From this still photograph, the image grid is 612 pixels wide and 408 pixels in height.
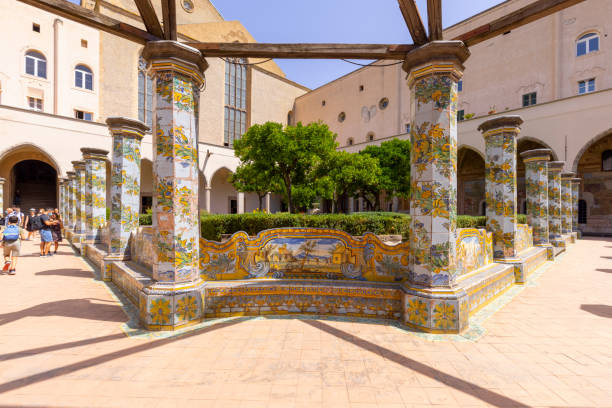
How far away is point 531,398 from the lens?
2459 millimetres

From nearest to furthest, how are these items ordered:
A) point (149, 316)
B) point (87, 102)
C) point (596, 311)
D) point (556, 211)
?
point (149, 316) < point (596, 311) < point (556, 211) < point (87, 102)

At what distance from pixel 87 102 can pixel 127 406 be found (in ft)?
82.1

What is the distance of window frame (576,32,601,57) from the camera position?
1870 cm

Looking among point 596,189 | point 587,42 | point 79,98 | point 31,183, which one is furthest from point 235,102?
point 596,189

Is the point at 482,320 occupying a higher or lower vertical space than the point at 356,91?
lower

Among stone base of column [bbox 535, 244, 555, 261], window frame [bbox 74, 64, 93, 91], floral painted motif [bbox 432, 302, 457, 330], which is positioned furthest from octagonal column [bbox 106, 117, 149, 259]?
window frame [bbox 74, 64, 93, 91]

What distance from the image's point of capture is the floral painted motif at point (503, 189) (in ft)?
19.8

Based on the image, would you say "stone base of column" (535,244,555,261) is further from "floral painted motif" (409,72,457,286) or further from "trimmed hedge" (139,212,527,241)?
"floral painted motif" (409,72,457,286)

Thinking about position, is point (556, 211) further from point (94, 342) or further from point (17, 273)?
point (17, 273)

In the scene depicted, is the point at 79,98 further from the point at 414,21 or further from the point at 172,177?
the point at 414,21

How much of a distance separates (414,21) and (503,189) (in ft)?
13.7

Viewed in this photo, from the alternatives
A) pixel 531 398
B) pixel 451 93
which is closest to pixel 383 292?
pixel 531 398

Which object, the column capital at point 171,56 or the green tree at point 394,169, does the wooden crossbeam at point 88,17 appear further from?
the green tree at point 394,169


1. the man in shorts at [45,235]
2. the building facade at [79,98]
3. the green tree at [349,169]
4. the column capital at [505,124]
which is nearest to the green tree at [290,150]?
the green tree at [349,169]
